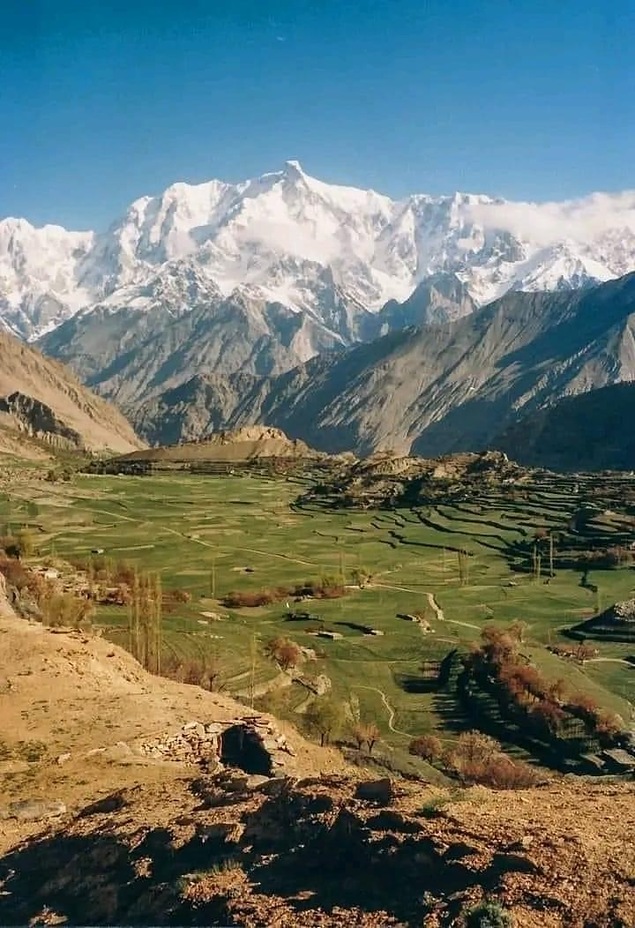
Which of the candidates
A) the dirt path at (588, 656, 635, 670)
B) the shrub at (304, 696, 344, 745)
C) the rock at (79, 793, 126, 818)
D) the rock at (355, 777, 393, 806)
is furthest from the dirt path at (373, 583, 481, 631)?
the rock at (355, 777, 393, 806)

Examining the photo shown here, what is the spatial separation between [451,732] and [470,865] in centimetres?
2589

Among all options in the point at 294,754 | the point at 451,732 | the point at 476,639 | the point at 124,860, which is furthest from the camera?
the point at 476,639

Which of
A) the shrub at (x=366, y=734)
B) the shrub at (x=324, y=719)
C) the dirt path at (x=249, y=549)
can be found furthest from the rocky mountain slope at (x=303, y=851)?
the dirt path at (x=249, y=549)

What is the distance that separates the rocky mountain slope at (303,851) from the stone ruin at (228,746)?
1.52 m

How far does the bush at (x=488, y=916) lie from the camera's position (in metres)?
12.0

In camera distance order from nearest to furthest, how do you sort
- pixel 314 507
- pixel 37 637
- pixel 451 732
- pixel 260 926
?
pixel 260 926 < pixel 37 637 < pixel 451 732 < pixel 314 507

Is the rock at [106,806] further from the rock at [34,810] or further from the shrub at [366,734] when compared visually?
the shrub at [366,734]

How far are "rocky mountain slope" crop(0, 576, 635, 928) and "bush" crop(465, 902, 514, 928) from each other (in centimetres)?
15

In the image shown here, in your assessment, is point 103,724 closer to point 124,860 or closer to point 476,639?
point 124,860

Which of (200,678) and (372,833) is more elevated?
(372,833)

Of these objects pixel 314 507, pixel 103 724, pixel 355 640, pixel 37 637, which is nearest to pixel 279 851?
pixel 103 724

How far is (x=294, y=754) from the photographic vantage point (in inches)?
979

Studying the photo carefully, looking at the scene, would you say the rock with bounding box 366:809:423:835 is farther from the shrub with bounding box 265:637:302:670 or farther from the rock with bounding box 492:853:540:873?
the shrub with bounding box 265:637:302:670

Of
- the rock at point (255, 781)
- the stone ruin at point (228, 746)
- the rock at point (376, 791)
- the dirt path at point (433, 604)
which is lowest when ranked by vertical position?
the dirt path at point (433, 604)
